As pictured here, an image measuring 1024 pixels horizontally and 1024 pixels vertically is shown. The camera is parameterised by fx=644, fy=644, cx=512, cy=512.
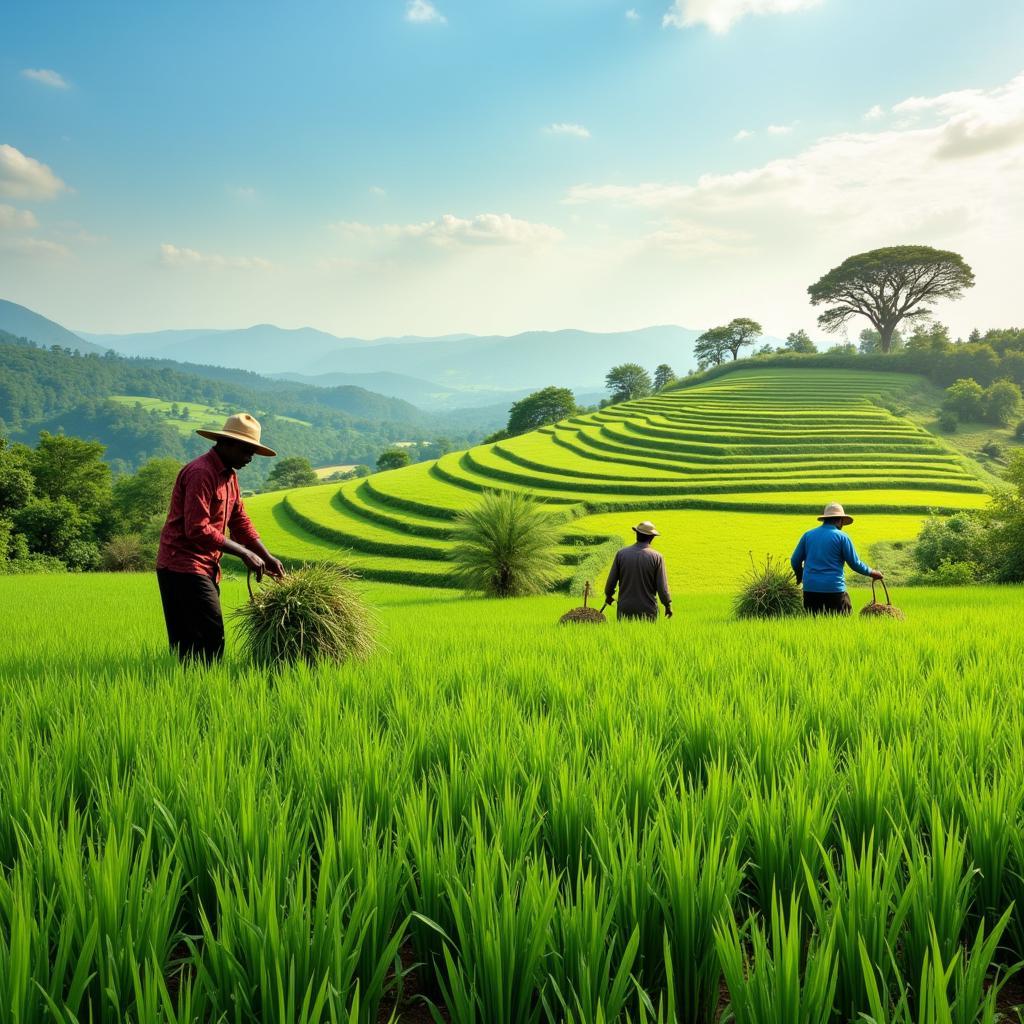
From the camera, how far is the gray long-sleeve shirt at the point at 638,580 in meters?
7.56

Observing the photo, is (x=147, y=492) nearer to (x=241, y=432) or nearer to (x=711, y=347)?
(x=241, y=432)

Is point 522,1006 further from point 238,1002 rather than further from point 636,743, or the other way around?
point 636,743

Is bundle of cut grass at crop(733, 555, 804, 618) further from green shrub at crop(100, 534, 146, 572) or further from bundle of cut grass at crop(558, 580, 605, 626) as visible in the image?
green shrub at crop(100, 534, 146, 572)

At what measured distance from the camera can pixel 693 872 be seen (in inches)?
61.2

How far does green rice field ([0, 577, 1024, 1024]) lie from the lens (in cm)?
130

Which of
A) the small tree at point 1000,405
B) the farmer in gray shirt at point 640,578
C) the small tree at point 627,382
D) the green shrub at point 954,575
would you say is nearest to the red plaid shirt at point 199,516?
the farmer in gray shirt at point 640,578

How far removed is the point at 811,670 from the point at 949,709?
1119mm

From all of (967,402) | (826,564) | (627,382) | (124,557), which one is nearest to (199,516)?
(826,564)

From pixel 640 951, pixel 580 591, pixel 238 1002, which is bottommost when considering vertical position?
pixel 580 591

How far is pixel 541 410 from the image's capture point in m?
81.9

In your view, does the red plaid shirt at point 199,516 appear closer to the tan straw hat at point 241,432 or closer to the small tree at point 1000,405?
the tan straw hat at point 241,432

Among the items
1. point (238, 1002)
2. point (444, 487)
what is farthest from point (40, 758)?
point (444, 487)

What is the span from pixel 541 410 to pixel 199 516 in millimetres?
78405

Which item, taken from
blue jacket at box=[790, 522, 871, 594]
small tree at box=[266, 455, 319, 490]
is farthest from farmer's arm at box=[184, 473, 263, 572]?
small tree at box=[266, 455, 319, 490]
